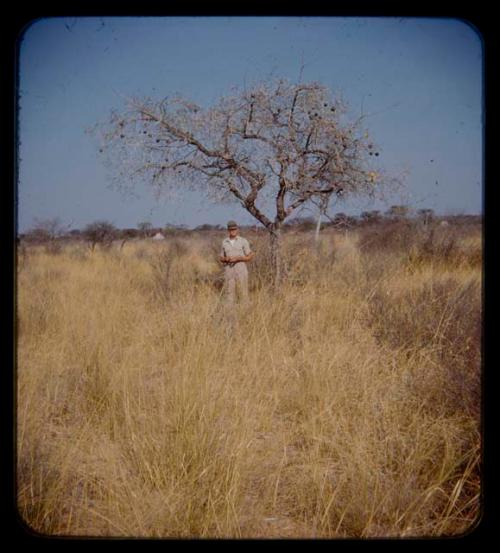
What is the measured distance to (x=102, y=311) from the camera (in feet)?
17.1

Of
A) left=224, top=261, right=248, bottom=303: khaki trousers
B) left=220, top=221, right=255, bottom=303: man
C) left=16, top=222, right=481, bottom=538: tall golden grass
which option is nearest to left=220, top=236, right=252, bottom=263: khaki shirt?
left=220, top=221, right=255, bottom=303: man

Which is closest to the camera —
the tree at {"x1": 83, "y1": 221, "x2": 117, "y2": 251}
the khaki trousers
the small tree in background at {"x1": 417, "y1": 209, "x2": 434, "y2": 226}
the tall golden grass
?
the tall golden grass

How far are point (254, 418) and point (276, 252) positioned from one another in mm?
4511

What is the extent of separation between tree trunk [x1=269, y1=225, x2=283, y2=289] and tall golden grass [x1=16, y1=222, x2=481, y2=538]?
1.78m

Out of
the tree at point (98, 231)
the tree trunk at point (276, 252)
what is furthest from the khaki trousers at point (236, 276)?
the tree at point (98, 231)

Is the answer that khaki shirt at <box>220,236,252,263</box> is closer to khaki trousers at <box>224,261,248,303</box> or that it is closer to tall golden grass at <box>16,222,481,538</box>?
khaki trousers at <box>224,261,248,303</box>

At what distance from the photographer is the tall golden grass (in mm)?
2527

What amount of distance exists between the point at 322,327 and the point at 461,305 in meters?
1.22

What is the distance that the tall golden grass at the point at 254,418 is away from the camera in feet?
8.29

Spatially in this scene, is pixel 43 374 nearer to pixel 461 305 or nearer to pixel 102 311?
pixel 102 311

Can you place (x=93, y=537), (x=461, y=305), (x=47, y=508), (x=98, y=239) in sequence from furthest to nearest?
(x=98, y=239)
(x=461, y=305)
(x=47, y=508)
(x=93, y=537)

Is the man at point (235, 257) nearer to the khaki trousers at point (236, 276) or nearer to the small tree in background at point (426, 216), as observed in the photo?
the khaki trousers at point (236, 276)

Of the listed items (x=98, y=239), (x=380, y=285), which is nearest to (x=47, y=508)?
(x=380, y=285)
